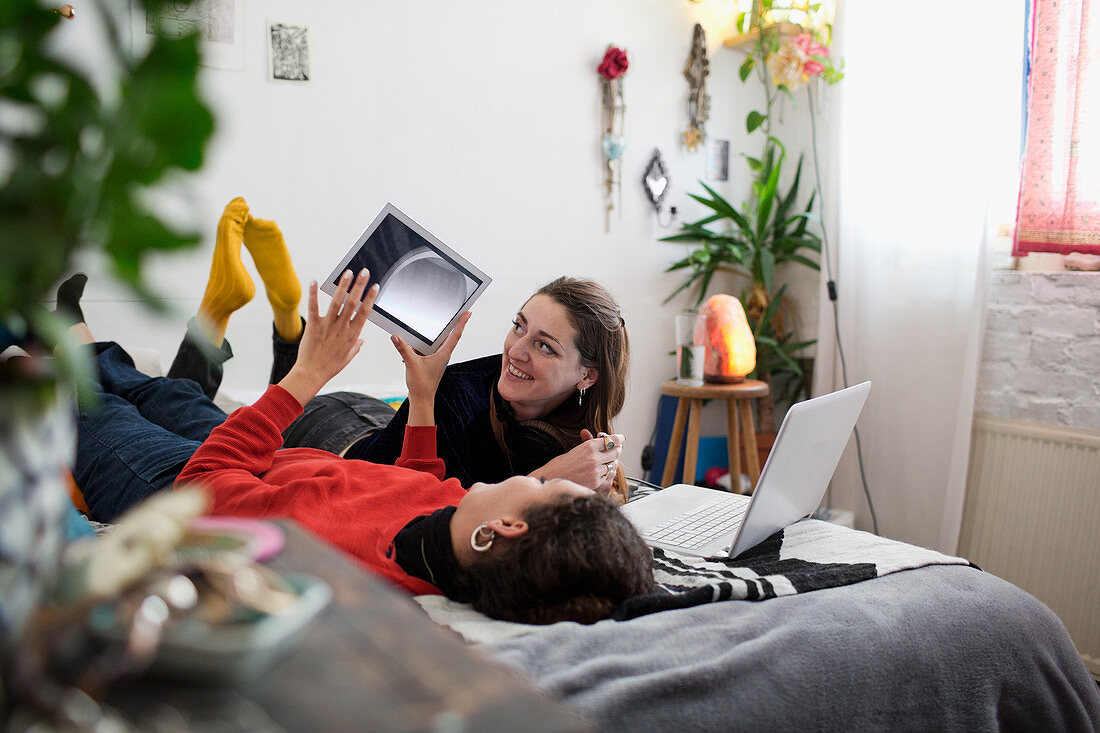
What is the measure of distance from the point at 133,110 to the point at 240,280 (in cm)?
160

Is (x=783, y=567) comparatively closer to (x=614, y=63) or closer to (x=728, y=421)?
(x=728, y=421)

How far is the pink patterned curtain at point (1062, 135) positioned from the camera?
2072mm

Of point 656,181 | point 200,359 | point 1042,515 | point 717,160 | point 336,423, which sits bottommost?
point 1042,515

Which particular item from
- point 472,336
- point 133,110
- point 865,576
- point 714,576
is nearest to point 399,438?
point 714,576

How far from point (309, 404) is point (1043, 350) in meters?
1.99

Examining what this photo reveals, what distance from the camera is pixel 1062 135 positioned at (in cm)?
213

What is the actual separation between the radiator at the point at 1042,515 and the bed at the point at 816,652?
3.58ft

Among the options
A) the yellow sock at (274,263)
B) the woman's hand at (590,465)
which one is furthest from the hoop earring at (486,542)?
the yellow sock at (274,263)

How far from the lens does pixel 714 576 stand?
3.92 ft

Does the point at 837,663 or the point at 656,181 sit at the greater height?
the point at 656,181

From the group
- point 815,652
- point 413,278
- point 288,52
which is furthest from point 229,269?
point 815,652

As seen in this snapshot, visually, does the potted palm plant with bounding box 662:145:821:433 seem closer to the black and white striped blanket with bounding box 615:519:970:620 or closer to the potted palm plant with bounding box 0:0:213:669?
the black and white striped blanket with bounding box 615:519:970:620

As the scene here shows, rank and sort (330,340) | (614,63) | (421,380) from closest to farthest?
1. (330,340)
2. (421,380)
3. (614,63)

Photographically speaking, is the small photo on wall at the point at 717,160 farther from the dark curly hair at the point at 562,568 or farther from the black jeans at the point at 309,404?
the dark curly hair at the point at 562,568
